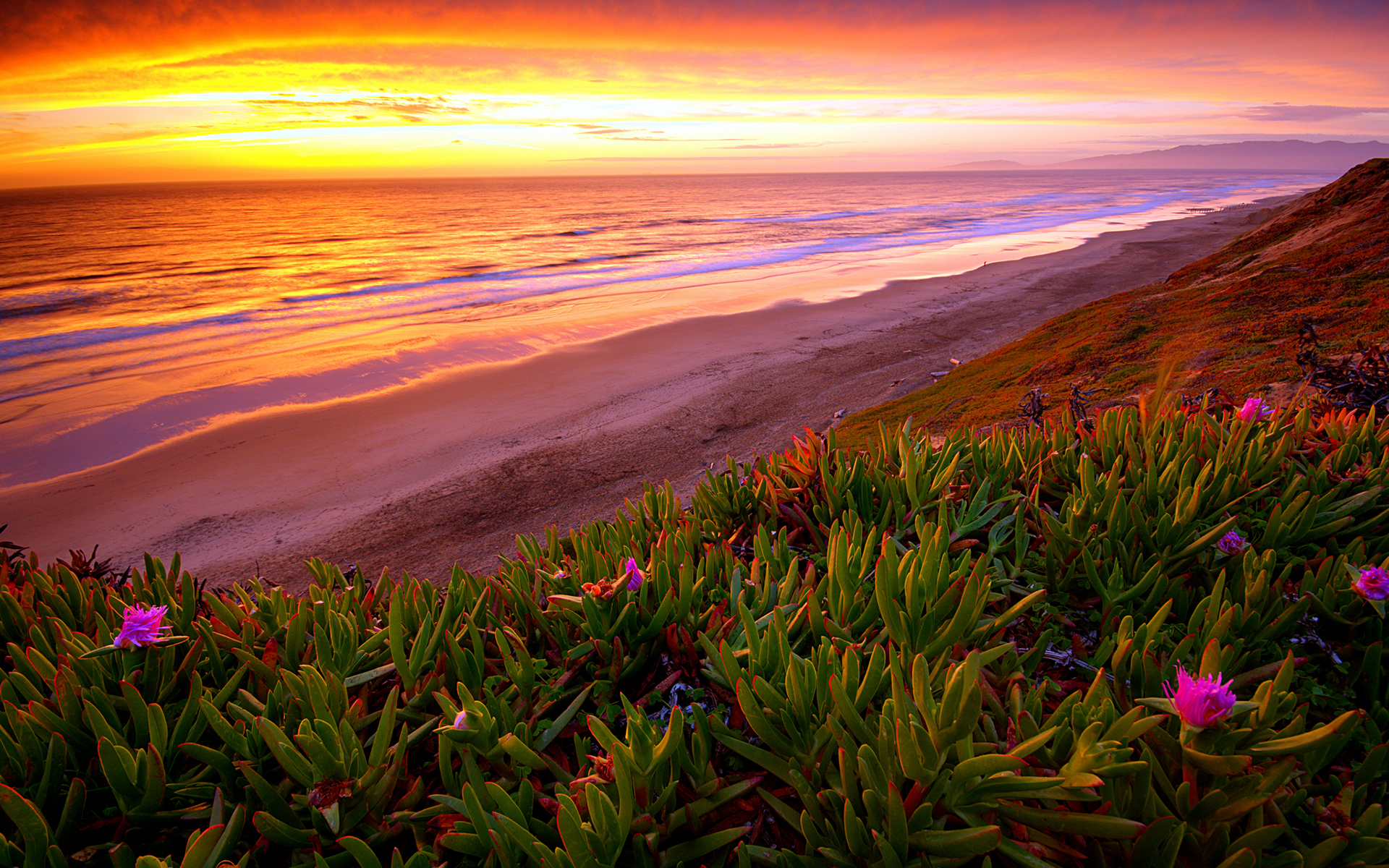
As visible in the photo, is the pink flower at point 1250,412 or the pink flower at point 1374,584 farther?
the pink flower at point 1250,412

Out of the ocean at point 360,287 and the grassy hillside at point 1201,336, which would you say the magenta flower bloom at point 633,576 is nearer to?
the grassy hillside at point 1201,336

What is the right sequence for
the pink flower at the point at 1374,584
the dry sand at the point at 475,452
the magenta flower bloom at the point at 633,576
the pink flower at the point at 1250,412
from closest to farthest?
the pink flower at the point at 1374,584 < the magenta flower bloom at the point at 633,576 < the pink flower at the point at 1250,412 < the dry sand at the point at 475,452

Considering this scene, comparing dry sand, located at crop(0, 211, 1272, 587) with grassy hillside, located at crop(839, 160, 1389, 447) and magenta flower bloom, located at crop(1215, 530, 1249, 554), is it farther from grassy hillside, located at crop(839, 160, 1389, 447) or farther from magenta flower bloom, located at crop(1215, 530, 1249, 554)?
magenta flower bloom, located at crop(1215, 530, 1249, 554)

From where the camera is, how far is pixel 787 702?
127 centimetres

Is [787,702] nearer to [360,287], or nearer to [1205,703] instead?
[1205,703]

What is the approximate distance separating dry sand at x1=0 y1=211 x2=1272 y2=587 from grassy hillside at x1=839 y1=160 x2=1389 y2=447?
172 cm

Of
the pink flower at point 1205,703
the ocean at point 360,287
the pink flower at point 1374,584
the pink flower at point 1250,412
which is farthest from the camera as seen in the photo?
the ocean at point 360,287

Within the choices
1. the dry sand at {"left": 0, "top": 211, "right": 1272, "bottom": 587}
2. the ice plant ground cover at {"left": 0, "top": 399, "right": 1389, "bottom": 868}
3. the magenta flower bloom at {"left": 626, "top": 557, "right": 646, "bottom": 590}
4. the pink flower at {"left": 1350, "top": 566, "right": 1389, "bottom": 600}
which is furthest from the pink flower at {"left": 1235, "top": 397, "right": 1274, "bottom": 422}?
the dry sand at {"left": 0, "top": 211, "right": 1272, "bottom": 587}

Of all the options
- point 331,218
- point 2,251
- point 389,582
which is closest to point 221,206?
point 331,218

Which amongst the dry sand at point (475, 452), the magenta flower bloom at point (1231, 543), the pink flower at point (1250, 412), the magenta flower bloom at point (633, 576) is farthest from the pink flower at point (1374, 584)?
the dry sand at point (475, 452)

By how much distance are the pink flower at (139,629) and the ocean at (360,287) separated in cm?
873

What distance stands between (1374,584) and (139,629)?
9.63 feet

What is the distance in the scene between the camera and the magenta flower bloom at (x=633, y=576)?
1.69m

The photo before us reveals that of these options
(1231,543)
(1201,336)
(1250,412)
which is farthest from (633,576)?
(1201,336)
